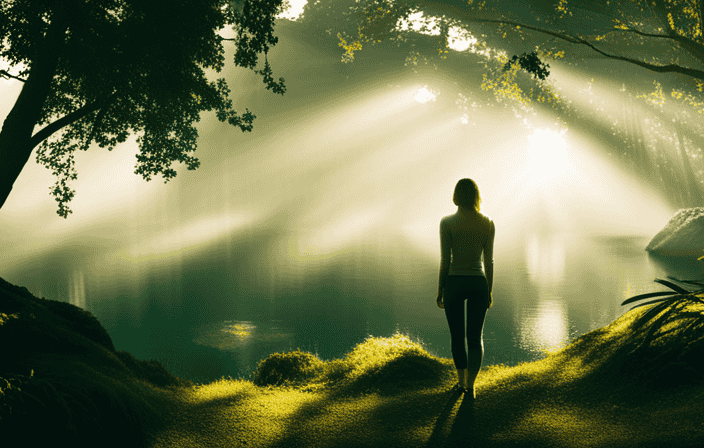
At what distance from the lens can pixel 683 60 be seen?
1555 centimetres

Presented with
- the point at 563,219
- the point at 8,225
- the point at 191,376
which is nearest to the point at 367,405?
the point at 191,376

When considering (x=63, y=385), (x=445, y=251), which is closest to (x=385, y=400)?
(x=445, y=251)

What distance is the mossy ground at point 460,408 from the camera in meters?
3.94

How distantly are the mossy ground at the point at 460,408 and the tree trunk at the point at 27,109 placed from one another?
3.50m

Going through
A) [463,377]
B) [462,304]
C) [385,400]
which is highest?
[462,304]

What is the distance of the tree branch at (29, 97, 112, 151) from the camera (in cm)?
706

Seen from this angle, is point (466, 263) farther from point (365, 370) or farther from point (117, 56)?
point (117, 56)

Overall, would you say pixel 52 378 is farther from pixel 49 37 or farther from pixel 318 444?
pixel 49 37

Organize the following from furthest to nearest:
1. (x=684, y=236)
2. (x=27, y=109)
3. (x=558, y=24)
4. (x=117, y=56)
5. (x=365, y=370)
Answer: (x=684, y=236) → (x=558, y=24) → (x=117, y=56) → (x=27, y=109) → (x=365, y=370)

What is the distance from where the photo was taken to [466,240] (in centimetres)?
457

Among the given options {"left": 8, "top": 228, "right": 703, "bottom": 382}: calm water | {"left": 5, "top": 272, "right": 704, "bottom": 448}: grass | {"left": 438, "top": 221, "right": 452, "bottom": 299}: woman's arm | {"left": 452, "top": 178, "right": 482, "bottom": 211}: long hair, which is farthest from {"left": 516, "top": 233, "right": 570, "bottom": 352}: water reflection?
{"left": 452, "top": 178, "right": 482, "bottom": 211}: long hair

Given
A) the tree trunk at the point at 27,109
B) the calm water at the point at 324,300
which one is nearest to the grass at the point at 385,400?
the tree trunk at the point at 27,109

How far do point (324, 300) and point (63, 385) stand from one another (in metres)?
12.2

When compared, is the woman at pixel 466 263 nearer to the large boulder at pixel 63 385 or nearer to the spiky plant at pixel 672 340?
the spiky plant at pixel 672 340
